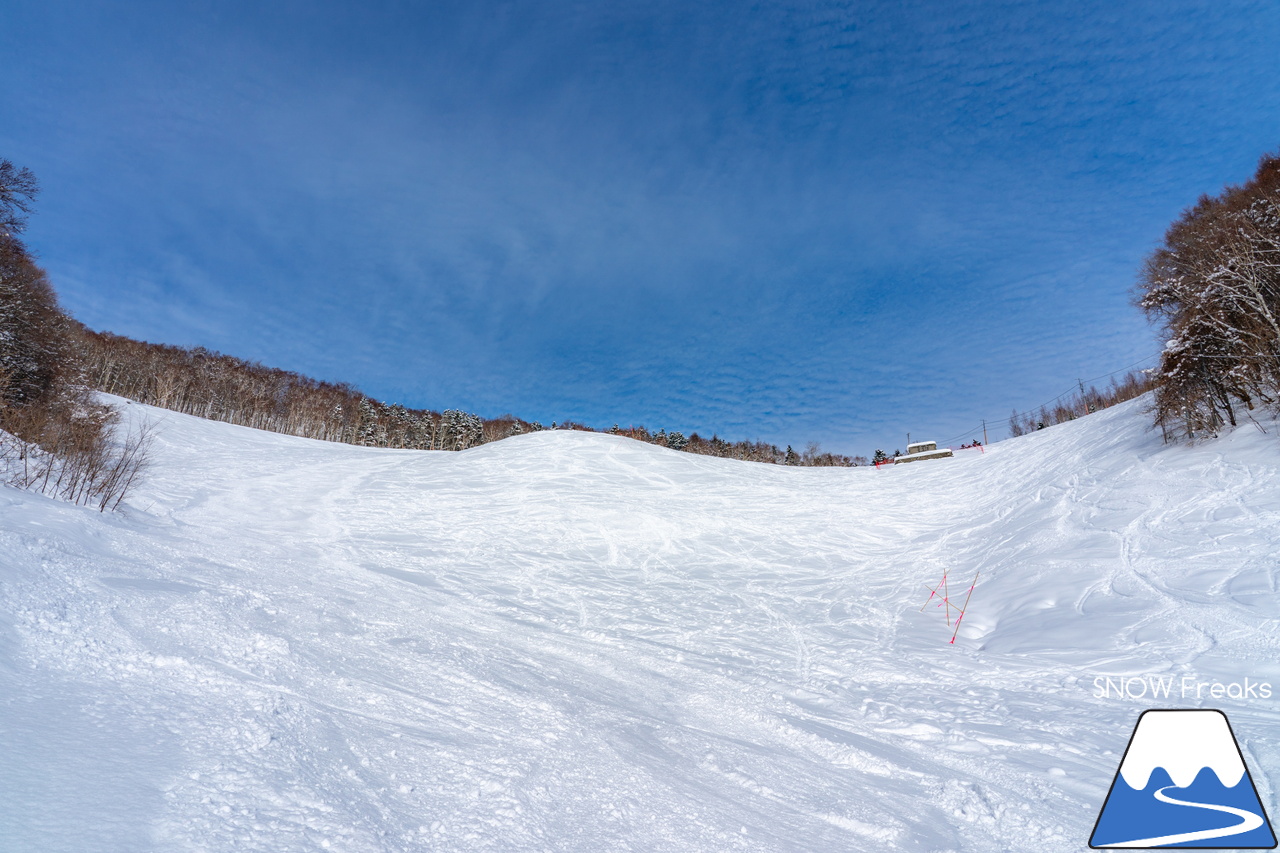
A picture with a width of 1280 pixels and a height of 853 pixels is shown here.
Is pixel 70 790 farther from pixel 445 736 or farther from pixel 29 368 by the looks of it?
pixel 29 368

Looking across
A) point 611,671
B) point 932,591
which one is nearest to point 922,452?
point 932,591

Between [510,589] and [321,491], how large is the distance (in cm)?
1278

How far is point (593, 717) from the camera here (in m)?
5.13

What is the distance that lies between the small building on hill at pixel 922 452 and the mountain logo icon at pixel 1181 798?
111ft

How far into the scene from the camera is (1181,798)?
330 cm

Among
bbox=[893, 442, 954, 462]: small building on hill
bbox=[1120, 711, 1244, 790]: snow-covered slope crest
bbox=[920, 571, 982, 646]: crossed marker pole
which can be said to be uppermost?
bbox=[893, 442, 954, 462]: small building on hill

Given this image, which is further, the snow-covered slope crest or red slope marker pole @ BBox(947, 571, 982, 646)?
red slope marker pole @ BBox(947, 571, 982, 646)

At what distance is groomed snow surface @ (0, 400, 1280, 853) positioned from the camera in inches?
113

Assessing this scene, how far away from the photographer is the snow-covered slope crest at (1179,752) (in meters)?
3.46

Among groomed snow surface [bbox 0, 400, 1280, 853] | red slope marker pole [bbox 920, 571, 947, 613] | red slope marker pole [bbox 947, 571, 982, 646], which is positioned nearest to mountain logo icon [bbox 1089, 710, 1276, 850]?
groomed snow surface [bbox 0, 400, 1280, 853]

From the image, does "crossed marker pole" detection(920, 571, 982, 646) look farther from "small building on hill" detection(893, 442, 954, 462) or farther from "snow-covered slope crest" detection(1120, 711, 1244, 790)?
"small building on hill" detection(893, 442, 954, 462)

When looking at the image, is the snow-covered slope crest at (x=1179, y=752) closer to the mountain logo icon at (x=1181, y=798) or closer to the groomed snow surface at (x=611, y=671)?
the mountain logo icon at (x=1181, y=798)

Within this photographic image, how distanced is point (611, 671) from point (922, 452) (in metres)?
34.0

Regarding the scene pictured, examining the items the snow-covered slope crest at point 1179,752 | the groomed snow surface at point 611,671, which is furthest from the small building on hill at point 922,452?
the snow-covered slope crest at point 1179,752
